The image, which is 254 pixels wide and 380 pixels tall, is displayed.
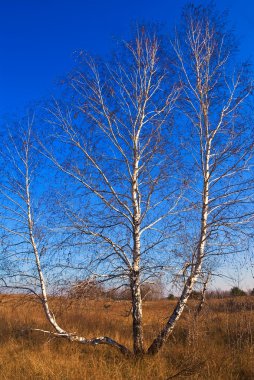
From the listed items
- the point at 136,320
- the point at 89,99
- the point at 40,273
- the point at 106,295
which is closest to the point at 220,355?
the point at 136,320

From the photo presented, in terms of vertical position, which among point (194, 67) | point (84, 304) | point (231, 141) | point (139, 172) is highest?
point (194, 67)

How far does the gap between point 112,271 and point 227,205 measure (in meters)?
2.61

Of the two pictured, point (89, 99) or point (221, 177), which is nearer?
point (221, 177)

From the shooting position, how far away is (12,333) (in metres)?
12.8

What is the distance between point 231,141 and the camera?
8031 mm

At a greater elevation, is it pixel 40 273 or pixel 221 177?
pixel 221 177

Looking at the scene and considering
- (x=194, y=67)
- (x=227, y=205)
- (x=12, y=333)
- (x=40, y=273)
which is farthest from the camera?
(x=12, y=333)

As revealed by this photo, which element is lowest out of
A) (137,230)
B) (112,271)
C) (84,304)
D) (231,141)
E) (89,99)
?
(84,304)

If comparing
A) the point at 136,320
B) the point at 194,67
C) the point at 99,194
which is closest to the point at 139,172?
the point at 99,194

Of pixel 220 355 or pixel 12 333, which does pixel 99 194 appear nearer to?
pixel 220 355

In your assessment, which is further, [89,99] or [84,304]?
[89,99]

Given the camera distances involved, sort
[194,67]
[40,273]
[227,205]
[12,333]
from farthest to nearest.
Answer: [12,333]
[40,273]
[194,67]
[227,205]

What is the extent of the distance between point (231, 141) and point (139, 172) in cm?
198

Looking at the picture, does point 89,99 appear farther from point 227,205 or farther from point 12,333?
point 12,333
